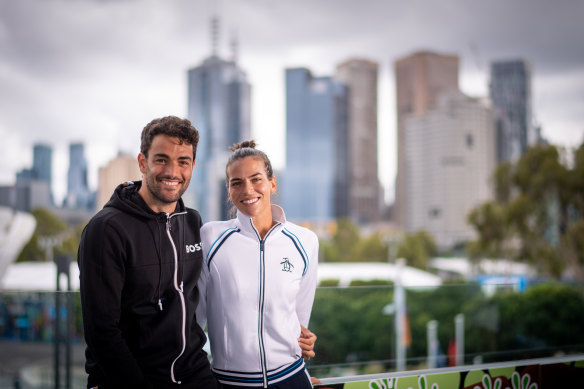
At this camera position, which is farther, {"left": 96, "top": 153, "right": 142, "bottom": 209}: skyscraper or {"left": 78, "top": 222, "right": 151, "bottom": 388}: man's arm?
{"left": 96, "top": 153, "right": 142, "bottom": 209}: skyscraper

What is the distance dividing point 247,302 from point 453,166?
354ft

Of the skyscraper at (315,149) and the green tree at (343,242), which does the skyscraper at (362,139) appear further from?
the green tree at (343,242)

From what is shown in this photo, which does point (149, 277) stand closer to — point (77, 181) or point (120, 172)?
point (120, 172)

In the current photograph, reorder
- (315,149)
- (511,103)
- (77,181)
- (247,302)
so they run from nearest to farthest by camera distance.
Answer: (247,302) → (77,181) → (315,149) → (511,103)

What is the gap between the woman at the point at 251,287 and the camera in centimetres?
177

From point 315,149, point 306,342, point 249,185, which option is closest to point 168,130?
point 249,185

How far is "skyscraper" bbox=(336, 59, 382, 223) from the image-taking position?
131 meters

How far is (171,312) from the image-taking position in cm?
158

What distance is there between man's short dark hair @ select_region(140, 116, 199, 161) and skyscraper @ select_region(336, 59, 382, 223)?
12095 centimetres

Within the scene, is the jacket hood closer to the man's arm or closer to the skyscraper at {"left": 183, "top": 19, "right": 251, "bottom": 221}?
the man's arm

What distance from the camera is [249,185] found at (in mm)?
1819

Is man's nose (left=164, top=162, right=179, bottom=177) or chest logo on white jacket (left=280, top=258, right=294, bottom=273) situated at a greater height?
man's nose (left=164, top=162, right=179, bottom=177)

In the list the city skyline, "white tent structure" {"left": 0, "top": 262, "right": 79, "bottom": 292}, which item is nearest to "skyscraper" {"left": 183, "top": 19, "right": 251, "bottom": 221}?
the city skyline

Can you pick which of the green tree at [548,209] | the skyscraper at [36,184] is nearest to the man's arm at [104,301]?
the green tree at [548,209]
